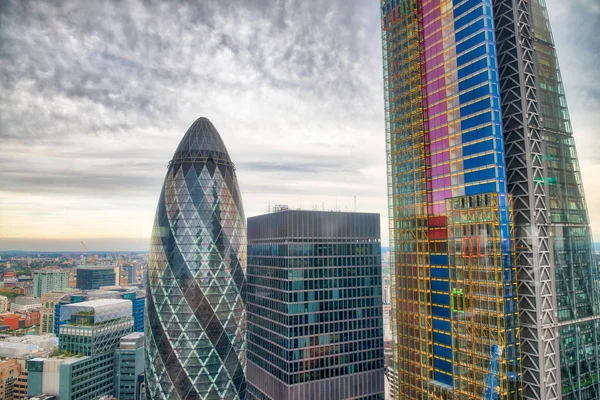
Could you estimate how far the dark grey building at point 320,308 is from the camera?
260 ft

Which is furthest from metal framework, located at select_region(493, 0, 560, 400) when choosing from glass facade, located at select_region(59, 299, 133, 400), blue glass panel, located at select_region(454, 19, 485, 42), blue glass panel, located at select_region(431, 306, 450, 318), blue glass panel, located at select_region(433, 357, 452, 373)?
glass facade, located at select_region(59, 299, 133, 400)

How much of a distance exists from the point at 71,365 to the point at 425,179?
111 m

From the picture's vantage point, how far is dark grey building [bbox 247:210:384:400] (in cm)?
7938

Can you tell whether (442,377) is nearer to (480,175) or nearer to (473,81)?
(480,175)

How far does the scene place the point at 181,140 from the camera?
89062 mm

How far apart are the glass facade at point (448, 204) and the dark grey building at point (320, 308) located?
14.9 m

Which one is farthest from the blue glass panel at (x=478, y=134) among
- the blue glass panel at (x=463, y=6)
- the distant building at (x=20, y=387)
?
the distant building at (x=20, y=387)

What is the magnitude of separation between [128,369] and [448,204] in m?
119

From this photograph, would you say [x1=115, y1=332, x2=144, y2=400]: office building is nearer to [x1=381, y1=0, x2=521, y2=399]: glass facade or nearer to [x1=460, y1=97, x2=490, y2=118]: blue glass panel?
[x1=381, y1=0, x2=521, y2=399]: glass facade

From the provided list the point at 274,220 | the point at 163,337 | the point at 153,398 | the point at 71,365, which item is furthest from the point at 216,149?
the point at 71,365

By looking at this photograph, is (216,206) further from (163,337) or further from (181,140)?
(163,337)

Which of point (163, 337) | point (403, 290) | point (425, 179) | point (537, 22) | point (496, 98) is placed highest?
point (537, 22)

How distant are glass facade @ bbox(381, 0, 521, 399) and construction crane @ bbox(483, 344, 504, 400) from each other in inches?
8.8

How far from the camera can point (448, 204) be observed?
5931cm
